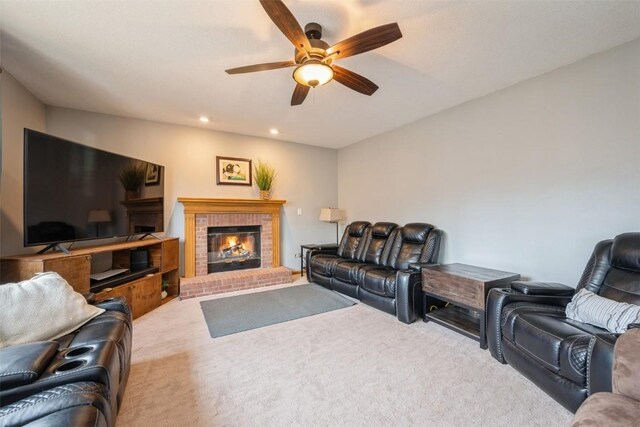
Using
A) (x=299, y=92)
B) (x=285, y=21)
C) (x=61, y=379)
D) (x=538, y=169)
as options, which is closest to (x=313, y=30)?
(x=285, y=21)

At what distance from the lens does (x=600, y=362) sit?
137 cm

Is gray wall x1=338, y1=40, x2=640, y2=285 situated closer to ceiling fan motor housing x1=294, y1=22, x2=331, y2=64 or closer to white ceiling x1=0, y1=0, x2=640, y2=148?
white ceiling x1=0, y1=0, x2=640, y2=148

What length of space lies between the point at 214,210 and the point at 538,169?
4.27 metres

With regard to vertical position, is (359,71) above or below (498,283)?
above

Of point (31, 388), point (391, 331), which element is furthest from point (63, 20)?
point (391, 331)

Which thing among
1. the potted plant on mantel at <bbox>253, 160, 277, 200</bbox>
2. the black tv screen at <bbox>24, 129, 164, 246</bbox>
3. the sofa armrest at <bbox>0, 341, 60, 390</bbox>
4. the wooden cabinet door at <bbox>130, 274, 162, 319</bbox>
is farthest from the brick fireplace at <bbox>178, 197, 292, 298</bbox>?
the sofa armrest at <bbox>0, 341, 60, 390</bbox>

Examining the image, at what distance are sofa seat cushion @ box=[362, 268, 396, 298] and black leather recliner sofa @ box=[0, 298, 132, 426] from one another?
249 cm

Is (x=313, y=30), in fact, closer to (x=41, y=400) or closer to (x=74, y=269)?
(x=41, y=400)

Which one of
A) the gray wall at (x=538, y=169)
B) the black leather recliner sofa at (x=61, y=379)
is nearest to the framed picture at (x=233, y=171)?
the gray wall at (x=538, y=169)

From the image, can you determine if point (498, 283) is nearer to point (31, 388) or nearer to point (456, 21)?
point (456, 21)

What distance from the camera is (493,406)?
1676 mm

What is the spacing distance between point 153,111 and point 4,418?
358cm

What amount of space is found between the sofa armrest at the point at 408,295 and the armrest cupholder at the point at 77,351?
264 centimetres

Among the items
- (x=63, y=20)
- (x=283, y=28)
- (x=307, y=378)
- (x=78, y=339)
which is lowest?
(x=307, y=378)
